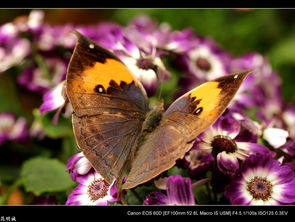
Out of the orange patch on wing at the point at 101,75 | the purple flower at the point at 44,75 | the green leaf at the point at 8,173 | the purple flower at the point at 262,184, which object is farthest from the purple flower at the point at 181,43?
the green leaf at the point at 8,173

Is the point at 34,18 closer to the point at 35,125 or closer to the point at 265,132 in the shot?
the point at 35,125

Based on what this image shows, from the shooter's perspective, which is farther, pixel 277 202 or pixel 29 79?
pixel 29 79

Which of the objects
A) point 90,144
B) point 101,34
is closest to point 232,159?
point 90,144

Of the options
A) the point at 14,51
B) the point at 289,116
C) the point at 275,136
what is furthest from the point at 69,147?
the point at 289,116

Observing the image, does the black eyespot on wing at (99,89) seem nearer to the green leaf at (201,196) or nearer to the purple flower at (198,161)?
the purple flower at (198,161)

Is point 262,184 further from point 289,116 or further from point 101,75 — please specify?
point 289,116

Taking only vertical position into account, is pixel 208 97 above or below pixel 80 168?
above
